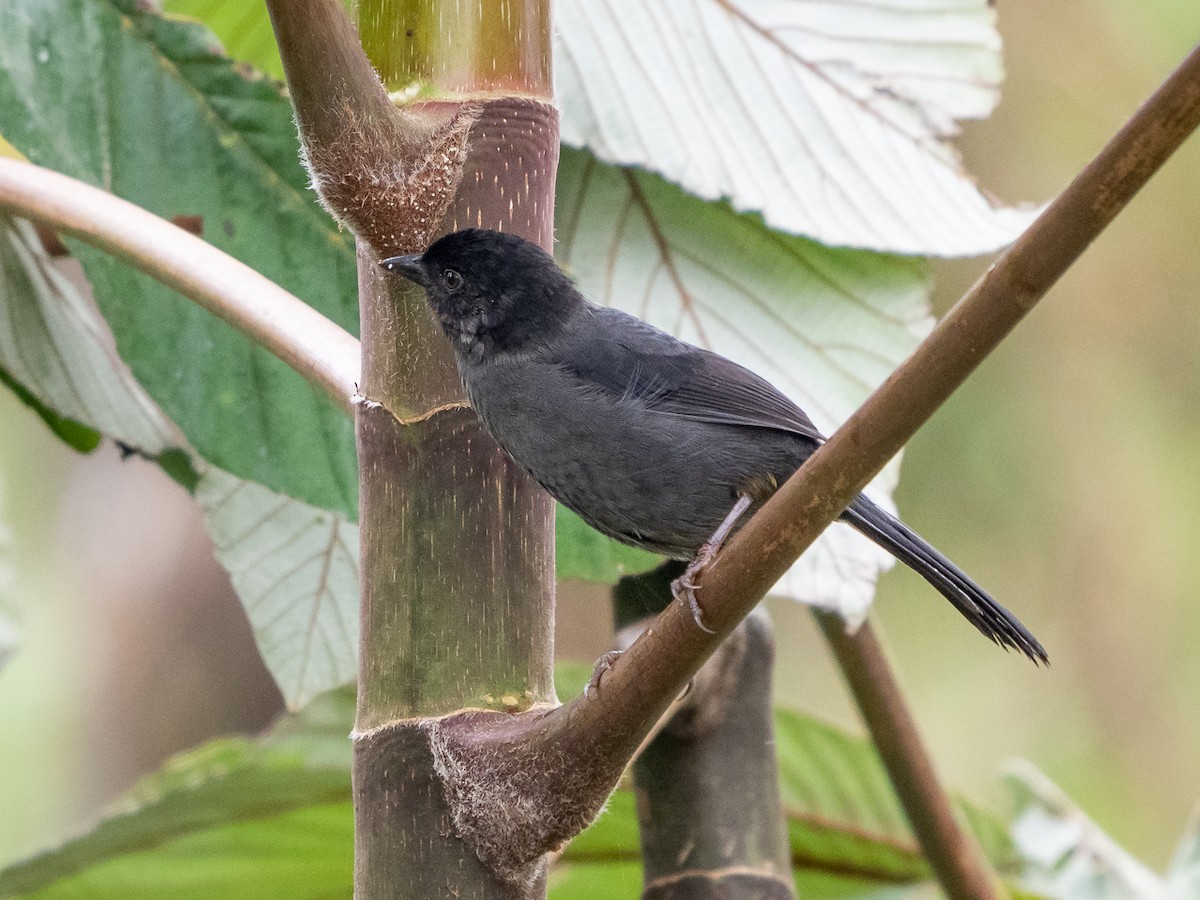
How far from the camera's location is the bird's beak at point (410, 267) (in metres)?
1.16

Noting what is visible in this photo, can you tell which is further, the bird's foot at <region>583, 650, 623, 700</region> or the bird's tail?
the bird's tail

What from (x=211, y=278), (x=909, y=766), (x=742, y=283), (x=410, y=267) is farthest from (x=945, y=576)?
(x=211, y=278)

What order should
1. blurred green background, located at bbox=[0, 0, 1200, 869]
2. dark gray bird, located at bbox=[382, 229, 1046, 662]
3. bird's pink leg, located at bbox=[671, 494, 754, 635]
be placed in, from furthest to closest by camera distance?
blurred green background, located at bbox=[0, 0, 1200, 869] < dark gray bird, located at bbox=[382, 229, 1046, 662] < bird's pink leg, located at bbox=[671, 494, 754, 635]

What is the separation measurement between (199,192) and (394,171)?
558 mm

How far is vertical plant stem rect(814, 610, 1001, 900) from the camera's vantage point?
1.67 m

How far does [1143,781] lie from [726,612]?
261 inches

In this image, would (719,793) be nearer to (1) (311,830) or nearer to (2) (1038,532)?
(1) (311,830)

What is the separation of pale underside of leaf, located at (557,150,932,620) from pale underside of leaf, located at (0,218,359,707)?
→ 495 mm

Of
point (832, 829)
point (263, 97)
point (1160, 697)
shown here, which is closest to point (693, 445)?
point (263, 97)

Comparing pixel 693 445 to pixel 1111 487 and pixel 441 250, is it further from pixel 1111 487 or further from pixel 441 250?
pixel 1111 487

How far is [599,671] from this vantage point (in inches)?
52.1

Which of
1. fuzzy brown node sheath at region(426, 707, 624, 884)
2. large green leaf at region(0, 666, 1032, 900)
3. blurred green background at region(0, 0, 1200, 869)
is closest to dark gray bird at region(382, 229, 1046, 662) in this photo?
fuzzy brown node sheath at region(426, 707, 624, 884)

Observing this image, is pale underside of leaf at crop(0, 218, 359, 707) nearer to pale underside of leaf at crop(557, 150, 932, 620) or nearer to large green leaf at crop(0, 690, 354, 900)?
large green leaf at crop(0, 690, 354, 900)

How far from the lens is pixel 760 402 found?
1618mm
